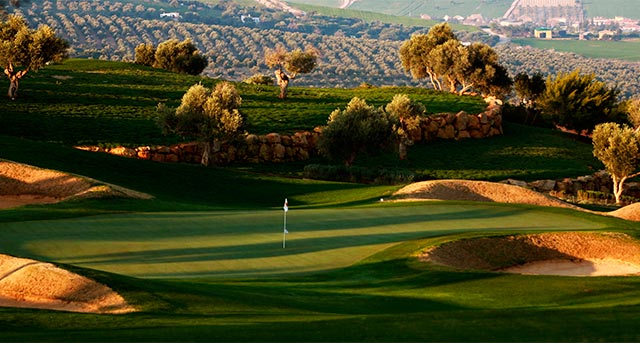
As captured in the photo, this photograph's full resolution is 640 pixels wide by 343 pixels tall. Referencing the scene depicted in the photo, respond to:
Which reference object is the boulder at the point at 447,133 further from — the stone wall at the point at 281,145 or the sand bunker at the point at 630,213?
the sand bunker at the point at 630,213

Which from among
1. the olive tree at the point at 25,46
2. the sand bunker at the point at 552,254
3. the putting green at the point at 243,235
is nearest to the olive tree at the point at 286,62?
the olive tree at the point at 25,46

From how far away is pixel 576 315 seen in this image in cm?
1694

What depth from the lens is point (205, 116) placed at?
63.0m

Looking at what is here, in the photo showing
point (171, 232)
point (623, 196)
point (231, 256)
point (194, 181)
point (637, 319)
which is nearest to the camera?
point (637, 319)

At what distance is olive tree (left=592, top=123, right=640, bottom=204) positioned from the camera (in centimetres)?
6831

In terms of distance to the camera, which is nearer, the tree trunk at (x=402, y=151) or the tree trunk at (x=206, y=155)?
the tree trunk at (x=206, y=155)

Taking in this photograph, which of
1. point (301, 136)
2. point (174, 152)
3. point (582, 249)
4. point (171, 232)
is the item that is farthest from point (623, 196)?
point (171, 232)

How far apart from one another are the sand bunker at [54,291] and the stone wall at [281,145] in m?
44.1

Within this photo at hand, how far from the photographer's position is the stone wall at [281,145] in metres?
67.0


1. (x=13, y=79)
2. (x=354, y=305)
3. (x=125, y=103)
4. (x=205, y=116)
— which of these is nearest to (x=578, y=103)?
(x=125, y=103)

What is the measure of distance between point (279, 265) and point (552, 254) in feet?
35.2

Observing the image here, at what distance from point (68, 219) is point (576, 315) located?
21.3 metres

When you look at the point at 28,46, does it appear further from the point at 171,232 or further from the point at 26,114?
the point at 171,232

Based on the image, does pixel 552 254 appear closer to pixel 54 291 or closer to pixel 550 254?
pixel 550 254
